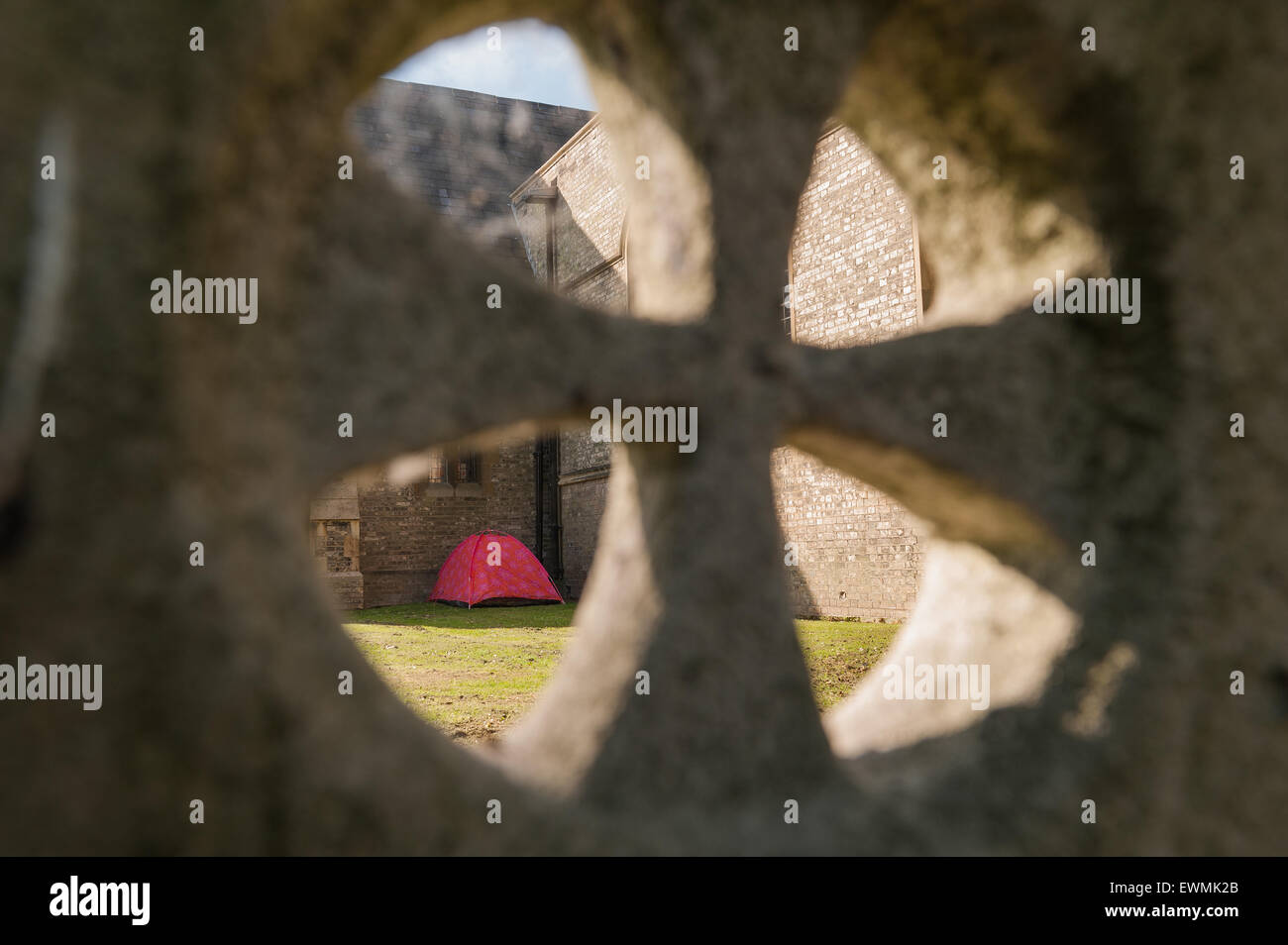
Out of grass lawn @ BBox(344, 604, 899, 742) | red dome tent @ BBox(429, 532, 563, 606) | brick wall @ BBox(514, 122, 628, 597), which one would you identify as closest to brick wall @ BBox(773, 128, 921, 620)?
grass lawn @ BBox(344, 604, 899, 742)

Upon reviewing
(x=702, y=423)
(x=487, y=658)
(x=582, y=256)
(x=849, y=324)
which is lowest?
(x=487, y=658)

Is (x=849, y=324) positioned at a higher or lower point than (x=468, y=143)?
lower

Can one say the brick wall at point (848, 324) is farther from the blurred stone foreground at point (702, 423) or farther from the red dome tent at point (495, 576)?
the blurred stone foreground at point (702, 423)

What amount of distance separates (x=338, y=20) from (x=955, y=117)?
0.80m

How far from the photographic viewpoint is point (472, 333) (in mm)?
882

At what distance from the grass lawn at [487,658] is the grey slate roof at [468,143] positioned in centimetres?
780

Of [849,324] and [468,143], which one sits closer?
[849,324]

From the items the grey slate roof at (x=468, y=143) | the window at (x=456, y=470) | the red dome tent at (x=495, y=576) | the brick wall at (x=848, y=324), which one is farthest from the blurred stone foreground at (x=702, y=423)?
the window at (x=456, y=470)

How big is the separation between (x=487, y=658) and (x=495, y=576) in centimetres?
713

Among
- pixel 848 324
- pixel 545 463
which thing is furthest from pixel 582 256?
pixel 848 324

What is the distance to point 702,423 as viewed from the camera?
0.99 m

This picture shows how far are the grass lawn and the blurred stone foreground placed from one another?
1488 mm

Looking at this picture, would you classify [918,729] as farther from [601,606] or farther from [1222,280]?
[1222,280]

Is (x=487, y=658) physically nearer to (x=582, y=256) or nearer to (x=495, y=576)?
(x=495, y=576)
